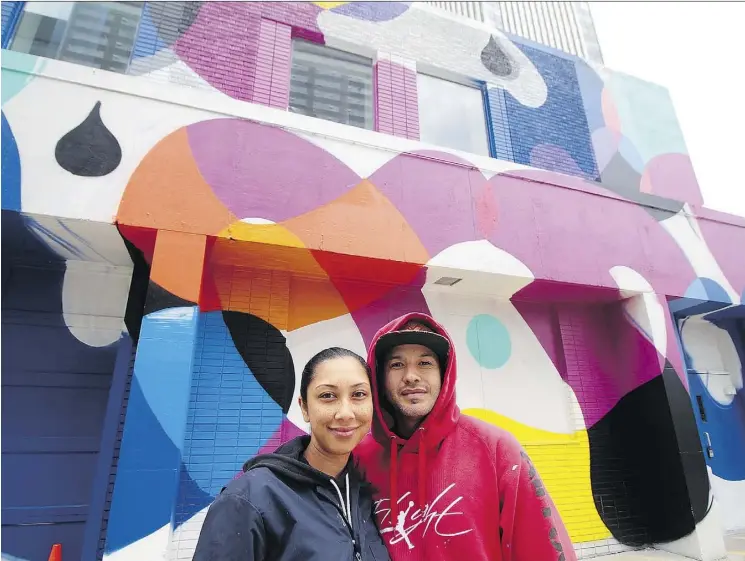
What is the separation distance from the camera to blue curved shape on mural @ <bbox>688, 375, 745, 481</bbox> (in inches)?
244

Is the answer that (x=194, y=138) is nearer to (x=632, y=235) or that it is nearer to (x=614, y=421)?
(x=632, y=235)

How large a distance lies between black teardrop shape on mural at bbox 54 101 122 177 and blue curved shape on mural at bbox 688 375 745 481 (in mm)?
8232

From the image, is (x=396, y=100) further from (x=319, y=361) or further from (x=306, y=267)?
(x=319, y=361)

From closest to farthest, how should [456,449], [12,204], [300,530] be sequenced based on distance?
[300,530]
[456,449]
[12,204]

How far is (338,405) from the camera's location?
5.09 ft

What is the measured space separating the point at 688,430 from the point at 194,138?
6.58m

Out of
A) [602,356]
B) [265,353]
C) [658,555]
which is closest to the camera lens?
[265,353]

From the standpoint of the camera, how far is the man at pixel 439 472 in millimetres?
1619

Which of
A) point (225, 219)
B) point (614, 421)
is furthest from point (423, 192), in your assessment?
point (614, 421)

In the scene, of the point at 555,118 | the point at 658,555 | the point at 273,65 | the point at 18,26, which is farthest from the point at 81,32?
the point at 658,555

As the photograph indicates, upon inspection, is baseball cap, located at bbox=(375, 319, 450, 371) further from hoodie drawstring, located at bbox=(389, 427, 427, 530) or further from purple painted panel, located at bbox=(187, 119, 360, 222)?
purple painted panel, located at bbox=(187, 119, 360, 222)

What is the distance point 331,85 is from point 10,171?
3.98 meters

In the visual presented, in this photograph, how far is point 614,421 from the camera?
568cm

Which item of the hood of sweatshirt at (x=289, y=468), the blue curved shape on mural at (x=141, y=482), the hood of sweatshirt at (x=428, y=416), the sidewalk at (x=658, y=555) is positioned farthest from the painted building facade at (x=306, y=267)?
the hood of sweatshirt at (x=289, y=468)
